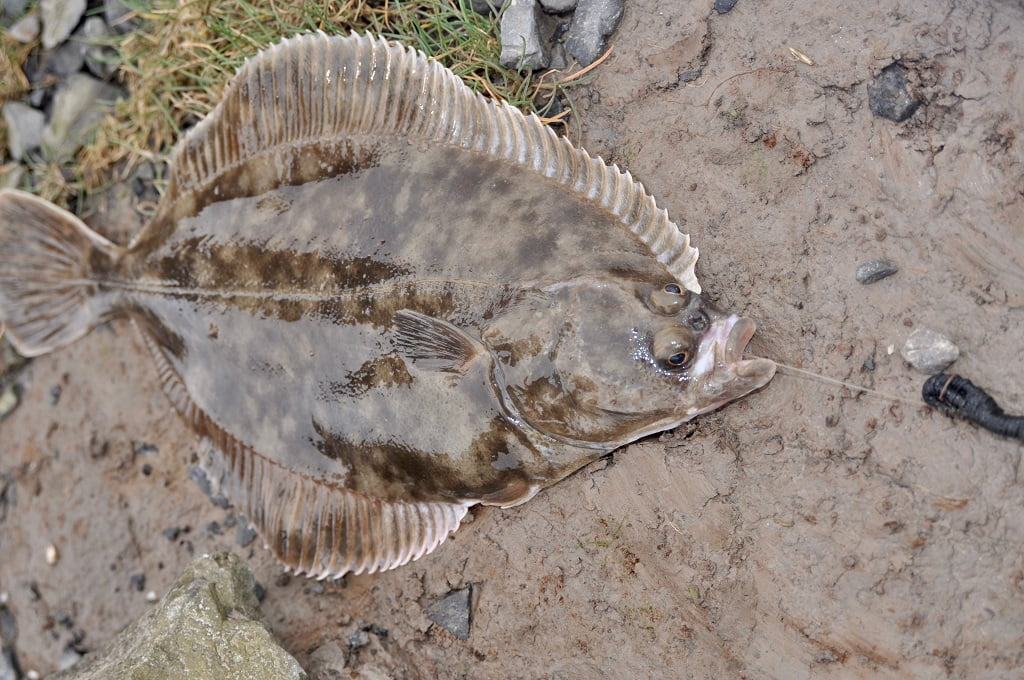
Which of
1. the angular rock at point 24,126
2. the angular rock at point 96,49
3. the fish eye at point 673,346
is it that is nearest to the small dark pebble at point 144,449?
the angular rock at point 24,126

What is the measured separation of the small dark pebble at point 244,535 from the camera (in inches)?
173

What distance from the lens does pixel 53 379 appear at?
16.4 feet

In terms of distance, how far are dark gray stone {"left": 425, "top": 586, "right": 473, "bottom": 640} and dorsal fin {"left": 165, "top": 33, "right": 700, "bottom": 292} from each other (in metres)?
1.70

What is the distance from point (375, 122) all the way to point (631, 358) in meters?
1.57

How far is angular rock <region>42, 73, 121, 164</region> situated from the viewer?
5.12 m

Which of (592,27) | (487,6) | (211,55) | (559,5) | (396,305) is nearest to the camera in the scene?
(396,305)

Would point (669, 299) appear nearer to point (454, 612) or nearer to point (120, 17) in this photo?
point (454, 612)

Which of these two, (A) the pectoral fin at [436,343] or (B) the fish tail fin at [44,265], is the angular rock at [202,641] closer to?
(A) the pectoral fin at [436,343]

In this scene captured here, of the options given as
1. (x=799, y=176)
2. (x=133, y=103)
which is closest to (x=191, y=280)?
(x=133, y=103)

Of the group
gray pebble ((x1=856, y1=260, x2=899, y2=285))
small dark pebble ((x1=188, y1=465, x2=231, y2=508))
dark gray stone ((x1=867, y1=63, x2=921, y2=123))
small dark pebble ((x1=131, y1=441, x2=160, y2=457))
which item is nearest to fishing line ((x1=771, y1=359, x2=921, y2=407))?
gray pebble ((x1=856, y1=260, x2=899, y2=285))

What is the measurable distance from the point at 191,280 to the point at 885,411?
3077mm

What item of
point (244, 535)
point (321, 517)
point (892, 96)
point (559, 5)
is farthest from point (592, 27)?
point (244, 535)

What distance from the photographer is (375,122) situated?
3711mm

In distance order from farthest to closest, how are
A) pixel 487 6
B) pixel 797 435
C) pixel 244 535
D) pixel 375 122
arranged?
pixel 244 535 < pixel 487 6 < pixel 375 122 < pixel 797 435
